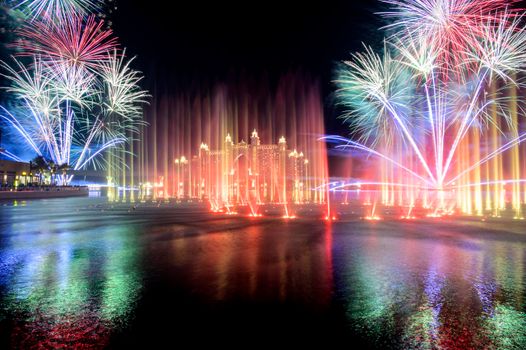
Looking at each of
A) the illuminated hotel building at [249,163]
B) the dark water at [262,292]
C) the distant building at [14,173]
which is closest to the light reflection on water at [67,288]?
the dark water at [262,292]

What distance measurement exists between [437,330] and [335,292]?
205 cm

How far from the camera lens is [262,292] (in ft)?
22.5

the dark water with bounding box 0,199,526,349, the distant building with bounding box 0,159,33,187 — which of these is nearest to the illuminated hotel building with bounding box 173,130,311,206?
the distant building with bounding box 0,159,33,187

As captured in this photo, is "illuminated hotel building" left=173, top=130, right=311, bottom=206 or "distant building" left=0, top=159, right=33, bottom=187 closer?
"distant building" left=0, top=159, right=33, bottom=187

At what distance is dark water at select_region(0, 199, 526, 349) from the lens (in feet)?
16.1

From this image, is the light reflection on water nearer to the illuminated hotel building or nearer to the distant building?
the distant building

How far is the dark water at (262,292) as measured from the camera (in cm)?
492

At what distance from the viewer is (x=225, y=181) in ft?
427

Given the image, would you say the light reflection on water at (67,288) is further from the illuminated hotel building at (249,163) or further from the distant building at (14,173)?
the illuminated hotel building at (249,163)

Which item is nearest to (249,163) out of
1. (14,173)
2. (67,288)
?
(14,173)

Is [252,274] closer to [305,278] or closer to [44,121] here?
[305,278]

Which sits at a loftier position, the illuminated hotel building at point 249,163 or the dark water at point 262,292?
the illuminated hotel building at point 249,163

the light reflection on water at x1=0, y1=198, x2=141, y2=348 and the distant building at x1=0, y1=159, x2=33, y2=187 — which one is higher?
the distant building at x1=0, y1=159, x2=33, y2=187

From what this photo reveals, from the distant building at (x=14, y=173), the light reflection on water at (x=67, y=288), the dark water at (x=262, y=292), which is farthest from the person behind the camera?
the distant building at (x=14, y=173)
